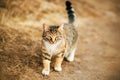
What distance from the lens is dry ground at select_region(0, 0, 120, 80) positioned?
199 inches

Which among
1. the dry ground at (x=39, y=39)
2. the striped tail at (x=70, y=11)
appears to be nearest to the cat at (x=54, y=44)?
the dry ground at (x=39, y=39)

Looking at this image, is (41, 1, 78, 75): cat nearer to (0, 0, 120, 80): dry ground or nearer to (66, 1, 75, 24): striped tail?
(0, 0, 120, 80): dry ground

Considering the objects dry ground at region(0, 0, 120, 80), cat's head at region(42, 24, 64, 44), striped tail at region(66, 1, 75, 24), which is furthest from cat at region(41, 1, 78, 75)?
striped tail at region(66, 1, 75, 24)

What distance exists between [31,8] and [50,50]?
3278 mm

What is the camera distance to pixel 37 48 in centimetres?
588

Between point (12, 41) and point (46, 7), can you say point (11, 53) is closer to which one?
point (12, 41)

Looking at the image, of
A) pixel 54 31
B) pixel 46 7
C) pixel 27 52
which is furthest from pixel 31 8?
pixel 54 31

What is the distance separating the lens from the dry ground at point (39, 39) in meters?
5.05

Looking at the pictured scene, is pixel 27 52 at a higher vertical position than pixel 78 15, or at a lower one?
lower

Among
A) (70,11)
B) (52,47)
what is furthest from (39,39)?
(52,47)

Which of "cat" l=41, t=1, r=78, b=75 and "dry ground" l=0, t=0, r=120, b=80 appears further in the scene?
"dry ground" l=0, t=0, r=120, b=80

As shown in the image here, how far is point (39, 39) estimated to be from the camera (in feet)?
21.0

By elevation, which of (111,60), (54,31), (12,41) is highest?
(54,31)

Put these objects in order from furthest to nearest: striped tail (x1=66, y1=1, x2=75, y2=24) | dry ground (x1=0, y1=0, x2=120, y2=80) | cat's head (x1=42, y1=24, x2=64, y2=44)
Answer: striped tail (x1=66, y1=1, x2=75, y2=24), dry ground (x1=0, y1=0, x2=120, y2=80), cat's head (x1=42, y1=24, x2=64, y2=44)
